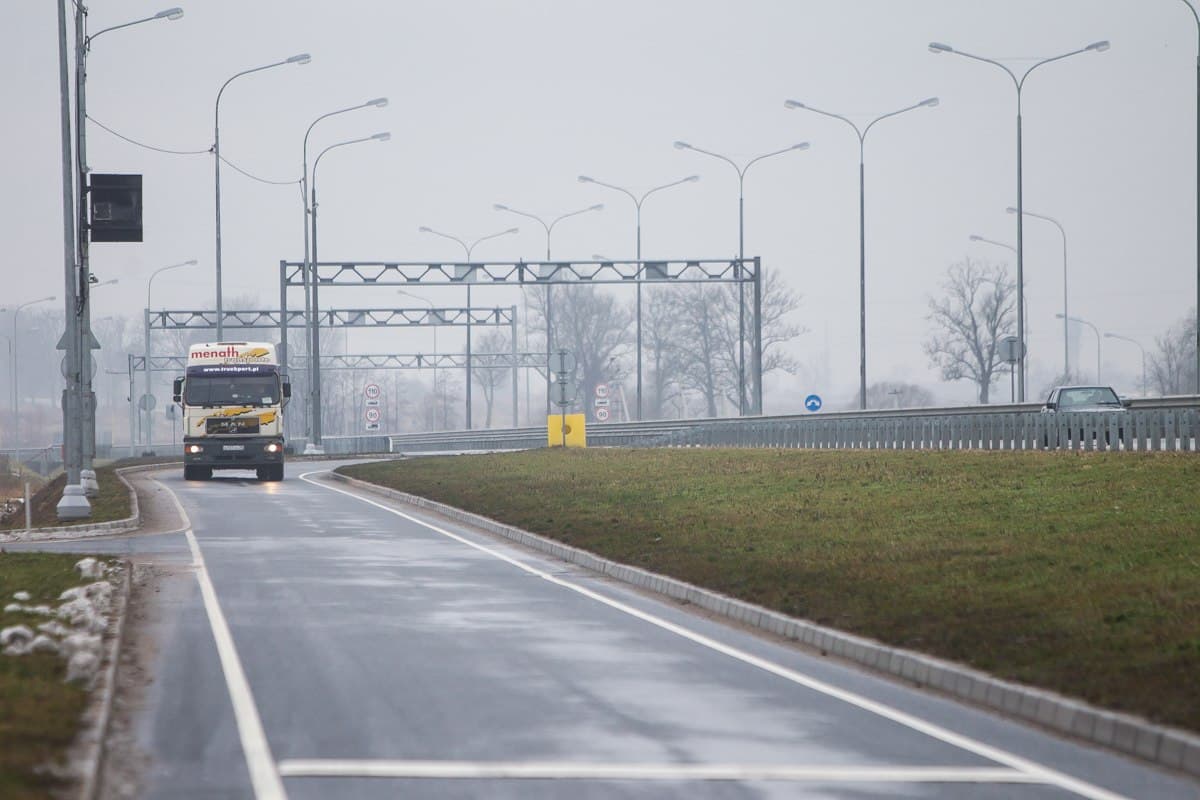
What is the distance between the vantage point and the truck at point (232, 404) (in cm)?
4316

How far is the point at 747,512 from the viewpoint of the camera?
2700 centimetres

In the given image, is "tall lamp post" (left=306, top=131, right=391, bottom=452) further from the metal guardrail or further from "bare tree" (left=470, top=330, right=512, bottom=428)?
"bare tree" (left=470, top=330, right=512, bottom=428)

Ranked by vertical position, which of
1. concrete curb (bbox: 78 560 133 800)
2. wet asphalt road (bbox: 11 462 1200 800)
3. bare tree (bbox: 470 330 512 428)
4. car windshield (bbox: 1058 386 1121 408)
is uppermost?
bare tree (bbox: 470 330 512 428)

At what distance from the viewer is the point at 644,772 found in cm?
886

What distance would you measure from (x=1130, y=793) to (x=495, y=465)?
1522 inches

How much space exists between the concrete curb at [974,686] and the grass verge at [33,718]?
18.1ft

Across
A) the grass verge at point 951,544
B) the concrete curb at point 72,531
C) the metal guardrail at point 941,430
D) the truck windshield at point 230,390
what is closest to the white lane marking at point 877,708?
the grass verge at point 951,544

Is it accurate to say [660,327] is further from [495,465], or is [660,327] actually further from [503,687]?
[503,687]

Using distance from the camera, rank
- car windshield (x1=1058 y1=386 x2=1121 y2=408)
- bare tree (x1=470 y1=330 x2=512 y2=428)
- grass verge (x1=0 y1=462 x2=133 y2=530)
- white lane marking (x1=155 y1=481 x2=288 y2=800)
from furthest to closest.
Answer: bare tree (x1=470 y1=330 x2=512 y2=428) < car windshield (x1=1058 y1=386 x2=1121 y2=408) < grass verge (x1=0 y1=462 x2=133 y2=530) < white lane marking (x1=155 y1=481 x2=288 y2=800)

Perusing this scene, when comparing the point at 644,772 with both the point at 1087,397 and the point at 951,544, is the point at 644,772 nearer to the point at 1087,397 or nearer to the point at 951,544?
the point at 951,544

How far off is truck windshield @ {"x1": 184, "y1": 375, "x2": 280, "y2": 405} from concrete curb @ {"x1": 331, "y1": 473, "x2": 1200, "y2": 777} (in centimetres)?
2480

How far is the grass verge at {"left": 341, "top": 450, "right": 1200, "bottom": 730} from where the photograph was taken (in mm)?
12500

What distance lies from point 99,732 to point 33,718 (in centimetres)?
43

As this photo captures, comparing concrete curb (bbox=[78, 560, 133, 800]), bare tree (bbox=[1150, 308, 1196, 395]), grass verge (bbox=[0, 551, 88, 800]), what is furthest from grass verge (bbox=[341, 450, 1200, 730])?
bare tree (bbox=[1150, 308, 1196, 395])
